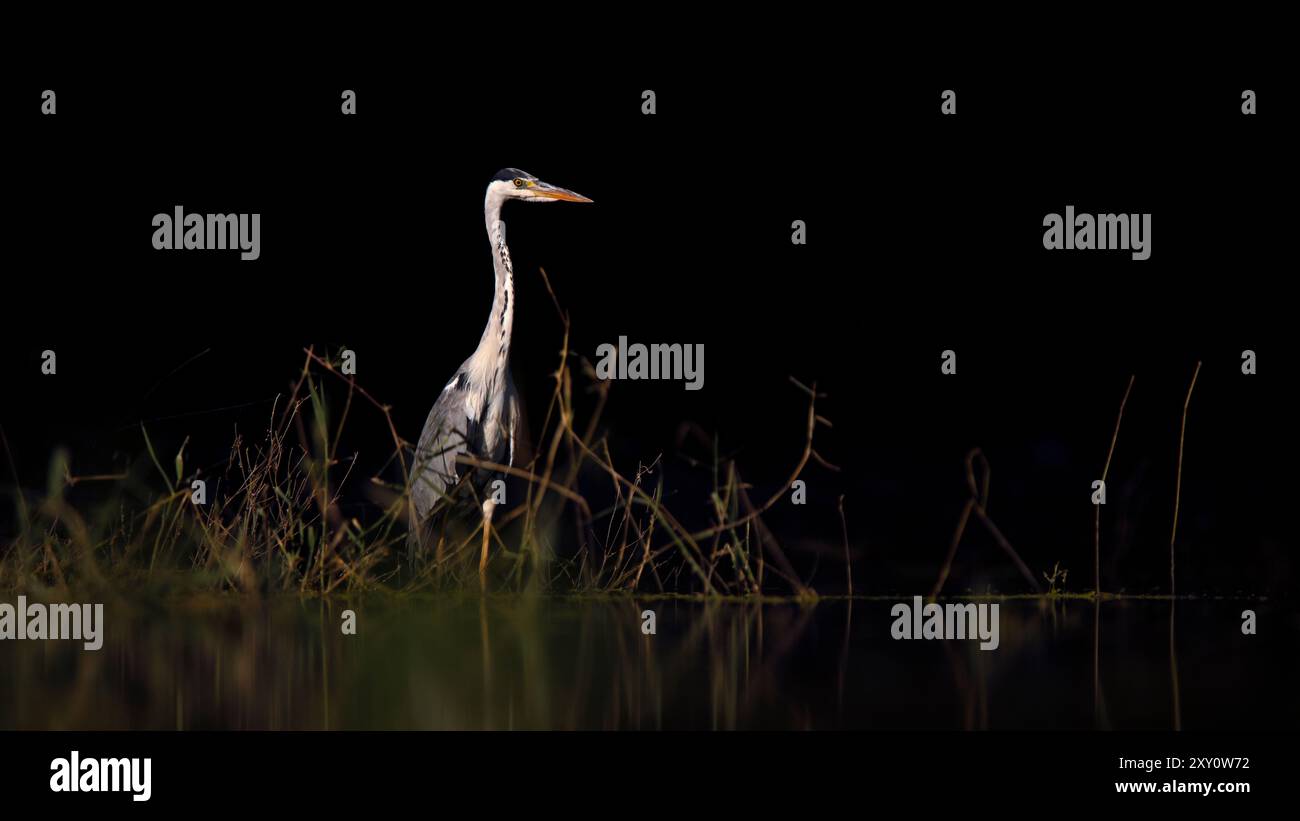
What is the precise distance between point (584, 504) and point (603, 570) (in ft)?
0.99

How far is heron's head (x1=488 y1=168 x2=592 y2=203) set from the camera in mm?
6027

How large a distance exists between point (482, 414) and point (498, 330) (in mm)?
394

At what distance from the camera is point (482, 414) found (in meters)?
5.71

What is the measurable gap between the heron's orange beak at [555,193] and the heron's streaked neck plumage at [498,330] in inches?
11.3

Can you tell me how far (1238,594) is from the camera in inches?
193

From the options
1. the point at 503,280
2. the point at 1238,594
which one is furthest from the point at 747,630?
the point at 503,280

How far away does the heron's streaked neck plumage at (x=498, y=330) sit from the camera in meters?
5.82
